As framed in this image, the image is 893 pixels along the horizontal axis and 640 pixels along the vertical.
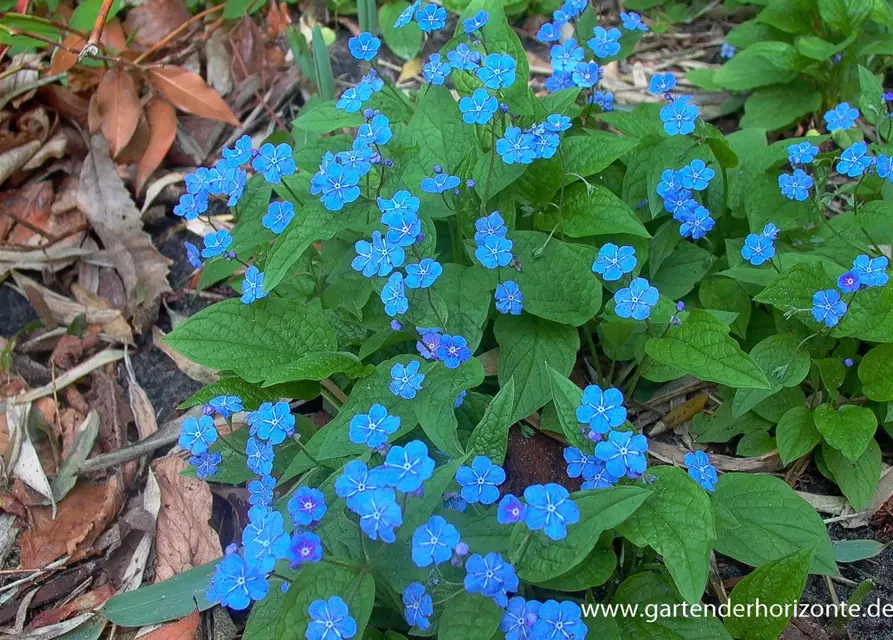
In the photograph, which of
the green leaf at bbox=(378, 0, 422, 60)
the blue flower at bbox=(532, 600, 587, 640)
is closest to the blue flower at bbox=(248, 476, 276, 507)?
the blue flower at bbox=(532, 600, 587, 640)

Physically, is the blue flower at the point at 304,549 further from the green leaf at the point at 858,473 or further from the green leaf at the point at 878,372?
the green leaf at the point at 878,372

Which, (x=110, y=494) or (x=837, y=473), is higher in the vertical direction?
(x=110, y=494)

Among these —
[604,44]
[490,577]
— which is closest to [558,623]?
[490,577]

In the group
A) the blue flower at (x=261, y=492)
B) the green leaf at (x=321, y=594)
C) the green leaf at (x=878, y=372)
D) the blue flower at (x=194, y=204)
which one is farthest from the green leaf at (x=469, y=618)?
the blue flower at (x=194, y=204)

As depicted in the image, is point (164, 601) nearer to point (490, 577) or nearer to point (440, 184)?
point (490, 577)

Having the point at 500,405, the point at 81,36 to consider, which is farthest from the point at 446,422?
the point at 81,36

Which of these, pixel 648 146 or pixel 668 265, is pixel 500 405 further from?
pixel 648 146
